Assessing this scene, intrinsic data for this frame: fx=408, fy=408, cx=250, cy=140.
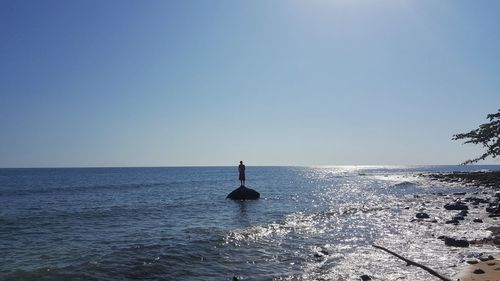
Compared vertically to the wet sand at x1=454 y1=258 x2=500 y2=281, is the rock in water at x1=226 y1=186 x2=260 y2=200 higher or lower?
higher

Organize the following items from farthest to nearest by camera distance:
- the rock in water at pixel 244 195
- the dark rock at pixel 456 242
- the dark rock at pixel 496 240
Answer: the rock in water at pixel 244 195 → the dark rock at pixel 496 240 → the dark rock at pixel 456 242

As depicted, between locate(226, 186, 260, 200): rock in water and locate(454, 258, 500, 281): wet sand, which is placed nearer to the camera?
locate(454, 258, 500, 281): wet sand

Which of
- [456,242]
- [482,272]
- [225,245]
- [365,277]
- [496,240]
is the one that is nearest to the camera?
[482,272]

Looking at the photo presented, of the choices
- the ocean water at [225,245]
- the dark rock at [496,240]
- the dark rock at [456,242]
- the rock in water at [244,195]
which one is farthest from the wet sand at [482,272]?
the rock in water at [244,195]

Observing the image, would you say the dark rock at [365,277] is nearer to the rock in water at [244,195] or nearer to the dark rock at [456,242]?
the dark rock at [456,242]

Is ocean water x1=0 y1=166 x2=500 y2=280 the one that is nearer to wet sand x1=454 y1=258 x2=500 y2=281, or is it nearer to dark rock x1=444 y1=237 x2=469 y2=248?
dark rock x1=444 y1=237 x2=469 y2=248

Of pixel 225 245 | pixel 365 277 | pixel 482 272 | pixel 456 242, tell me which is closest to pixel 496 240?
pixel 456 242

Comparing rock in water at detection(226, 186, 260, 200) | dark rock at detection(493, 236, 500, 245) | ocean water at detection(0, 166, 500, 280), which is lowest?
ocean water at detection(0, 166, 500, 280)

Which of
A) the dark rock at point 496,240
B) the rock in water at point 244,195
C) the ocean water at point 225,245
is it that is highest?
the rock in water at point 244,195

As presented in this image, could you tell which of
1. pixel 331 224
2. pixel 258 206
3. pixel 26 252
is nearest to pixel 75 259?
pixel 26 252

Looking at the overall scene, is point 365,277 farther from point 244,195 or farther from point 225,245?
point 244,195

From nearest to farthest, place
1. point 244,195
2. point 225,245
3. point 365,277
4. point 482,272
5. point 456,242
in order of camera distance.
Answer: point 482,272, point 365,277, point 456,242, point 225,245, point 244,195

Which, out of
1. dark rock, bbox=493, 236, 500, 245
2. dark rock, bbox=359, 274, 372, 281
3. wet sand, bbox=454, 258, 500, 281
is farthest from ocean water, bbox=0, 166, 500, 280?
dark rock, bbox=493, 236, 500, 245

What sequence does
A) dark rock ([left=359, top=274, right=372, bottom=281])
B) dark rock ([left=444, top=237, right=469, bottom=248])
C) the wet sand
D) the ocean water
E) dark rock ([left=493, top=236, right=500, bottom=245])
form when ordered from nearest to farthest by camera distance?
the wet sand
dark rock ([left=359, top=274, right=372, bottom=281])
the ocean water
dark rock ([left=444, top=237, right=469, bottom=248])
dark rock ([left=493, top=236, right=500, bottom=245])
